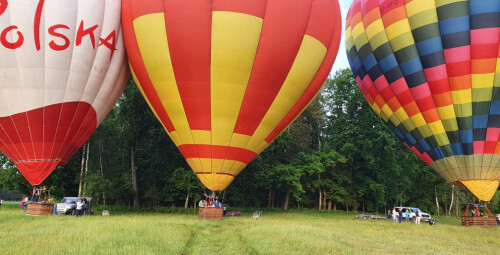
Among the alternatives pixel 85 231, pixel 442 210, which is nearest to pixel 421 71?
pixel 85 231

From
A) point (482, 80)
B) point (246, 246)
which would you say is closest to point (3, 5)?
point (246, 246)

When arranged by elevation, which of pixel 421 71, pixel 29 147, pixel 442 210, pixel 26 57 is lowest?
pixel 442 210

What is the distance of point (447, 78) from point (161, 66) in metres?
11.6

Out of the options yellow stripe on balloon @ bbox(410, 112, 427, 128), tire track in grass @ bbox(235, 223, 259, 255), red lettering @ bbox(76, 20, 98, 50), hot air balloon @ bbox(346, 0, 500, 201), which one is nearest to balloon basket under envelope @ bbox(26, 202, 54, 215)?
red lettering @ bbox(76, 20, 98, 50)

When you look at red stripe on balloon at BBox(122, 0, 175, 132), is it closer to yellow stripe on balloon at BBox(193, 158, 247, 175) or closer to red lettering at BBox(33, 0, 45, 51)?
yellow stripe on balloon at BBox(193, 158, 247, 175)

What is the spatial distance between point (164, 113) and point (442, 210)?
39192 mm

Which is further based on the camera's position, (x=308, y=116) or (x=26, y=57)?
(x=308, y=116)

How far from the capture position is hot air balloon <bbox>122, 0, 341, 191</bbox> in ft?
39.8

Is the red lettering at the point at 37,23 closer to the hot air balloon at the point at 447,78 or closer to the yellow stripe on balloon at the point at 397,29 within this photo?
the hot air balloon at the point at 447,78

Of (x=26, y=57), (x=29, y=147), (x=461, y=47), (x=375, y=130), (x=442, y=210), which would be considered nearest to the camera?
(x=26, y=57)

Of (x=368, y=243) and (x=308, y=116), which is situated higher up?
(x=308, y=116)

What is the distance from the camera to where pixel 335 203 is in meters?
35.5

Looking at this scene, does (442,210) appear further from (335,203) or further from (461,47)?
(461,47)

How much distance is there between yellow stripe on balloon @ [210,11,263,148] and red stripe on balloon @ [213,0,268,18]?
138mm
